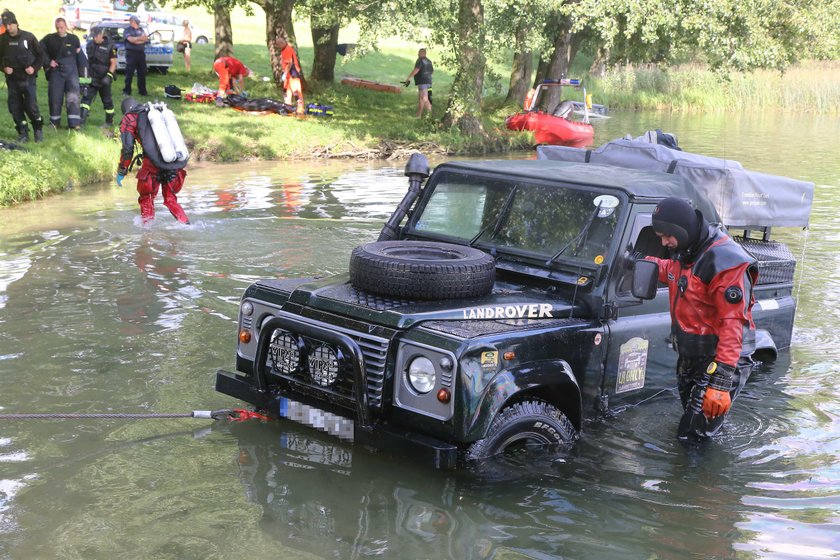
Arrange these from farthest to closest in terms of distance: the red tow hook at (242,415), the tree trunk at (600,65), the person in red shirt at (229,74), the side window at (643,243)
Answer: the tree trunk at (600,65) < the person in red shirt at (229,74) < the red tow hook at (242,415) < the side window at (643,243)

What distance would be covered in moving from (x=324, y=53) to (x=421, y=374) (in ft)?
87.1

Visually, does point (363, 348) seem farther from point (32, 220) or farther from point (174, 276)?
point (32, 220)

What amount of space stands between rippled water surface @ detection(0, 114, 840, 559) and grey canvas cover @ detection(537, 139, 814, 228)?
131cm

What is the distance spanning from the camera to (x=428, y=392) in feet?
17.7

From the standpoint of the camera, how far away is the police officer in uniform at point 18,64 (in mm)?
17062

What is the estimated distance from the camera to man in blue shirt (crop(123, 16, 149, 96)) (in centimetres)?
2486

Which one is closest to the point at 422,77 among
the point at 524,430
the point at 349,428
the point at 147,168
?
the point at 147,168

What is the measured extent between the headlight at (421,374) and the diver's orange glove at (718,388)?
1.80 meters

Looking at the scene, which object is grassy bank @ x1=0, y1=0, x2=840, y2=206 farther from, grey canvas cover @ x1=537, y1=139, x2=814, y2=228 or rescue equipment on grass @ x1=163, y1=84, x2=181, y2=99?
grey canvas cover @ x1=537, y1=139, x2=814, y2=228

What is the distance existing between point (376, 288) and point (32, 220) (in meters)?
9.66

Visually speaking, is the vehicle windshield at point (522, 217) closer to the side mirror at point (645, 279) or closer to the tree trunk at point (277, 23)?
the side mirror at point (645, 279)

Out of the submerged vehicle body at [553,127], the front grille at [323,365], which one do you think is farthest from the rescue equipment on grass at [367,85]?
the front grille at [323,365]

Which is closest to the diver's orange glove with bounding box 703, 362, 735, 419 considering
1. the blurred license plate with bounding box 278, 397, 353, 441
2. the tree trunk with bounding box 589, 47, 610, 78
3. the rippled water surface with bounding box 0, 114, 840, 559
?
the rippled water surface with bounding box 0, 114, 840, 559

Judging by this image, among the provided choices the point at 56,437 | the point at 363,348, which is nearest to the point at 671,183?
the point at 363,348
